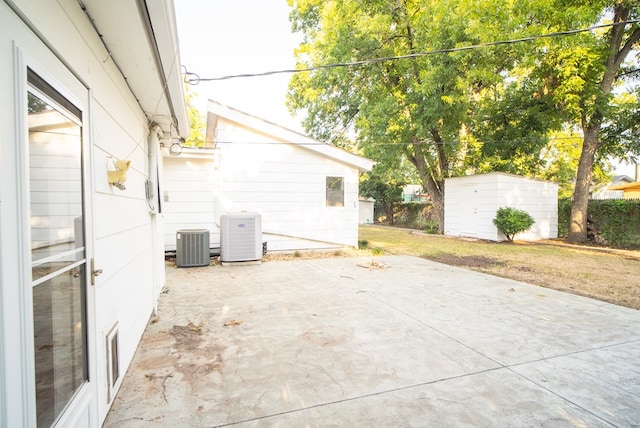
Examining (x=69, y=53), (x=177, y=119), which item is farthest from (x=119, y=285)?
(x=177, y=119)

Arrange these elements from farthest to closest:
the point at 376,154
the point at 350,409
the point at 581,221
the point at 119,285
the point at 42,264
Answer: the point at 376,154, the point at 581,221, the point at 119,285, the point at 350,409, the point at 42,264

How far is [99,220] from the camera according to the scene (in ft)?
6.64

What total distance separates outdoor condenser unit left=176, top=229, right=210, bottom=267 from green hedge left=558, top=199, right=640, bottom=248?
40.3 feet

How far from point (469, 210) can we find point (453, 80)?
4.95m

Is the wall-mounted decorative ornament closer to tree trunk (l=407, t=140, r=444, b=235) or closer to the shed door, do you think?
the shed door

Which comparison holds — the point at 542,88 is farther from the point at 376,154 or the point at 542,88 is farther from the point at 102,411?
the point at 102,411

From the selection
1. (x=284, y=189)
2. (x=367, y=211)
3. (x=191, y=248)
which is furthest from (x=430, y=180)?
(x=191, y=248)

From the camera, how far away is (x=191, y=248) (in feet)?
22.4

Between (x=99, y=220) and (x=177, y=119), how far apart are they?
8.78 feet

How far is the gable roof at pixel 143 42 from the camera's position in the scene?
180cm

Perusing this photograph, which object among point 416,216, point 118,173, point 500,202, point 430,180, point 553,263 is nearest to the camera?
point 118,173

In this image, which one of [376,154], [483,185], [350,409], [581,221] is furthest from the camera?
[376,154]

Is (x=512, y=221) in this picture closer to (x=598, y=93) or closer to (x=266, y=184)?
(x=598, y=93)

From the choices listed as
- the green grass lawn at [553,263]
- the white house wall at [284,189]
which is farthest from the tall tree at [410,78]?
the white house wall at [284,189]
